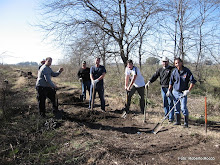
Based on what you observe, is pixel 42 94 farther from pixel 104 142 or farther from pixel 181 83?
pixel 181 83

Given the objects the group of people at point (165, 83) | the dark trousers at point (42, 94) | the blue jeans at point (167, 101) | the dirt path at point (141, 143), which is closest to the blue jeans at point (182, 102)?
the group of people at point (165, 83)

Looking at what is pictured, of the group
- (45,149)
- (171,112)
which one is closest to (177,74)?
(171,112)

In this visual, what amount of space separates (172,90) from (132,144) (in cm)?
205

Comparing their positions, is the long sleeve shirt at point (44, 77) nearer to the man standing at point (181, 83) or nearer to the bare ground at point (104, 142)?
the bare ground at point (104, 142)

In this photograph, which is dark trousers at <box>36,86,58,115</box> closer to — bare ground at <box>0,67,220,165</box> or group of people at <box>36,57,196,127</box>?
group of people at <box>36,57,196,127</box>

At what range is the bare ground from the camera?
2838 millimetres

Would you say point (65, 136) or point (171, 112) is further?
point (171, 112)

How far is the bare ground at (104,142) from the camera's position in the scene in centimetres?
284

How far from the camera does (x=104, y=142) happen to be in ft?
11.2

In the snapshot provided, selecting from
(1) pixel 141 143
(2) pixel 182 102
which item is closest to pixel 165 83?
(2) pixel 182 102

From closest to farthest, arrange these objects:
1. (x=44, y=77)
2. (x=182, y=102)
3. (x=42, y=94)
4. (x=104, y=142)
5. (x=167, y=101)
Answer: (x=104, y=142)
(x=182, y=102)
(x=44, y=77)
(x=42, y=94)
(x=167, y=101)

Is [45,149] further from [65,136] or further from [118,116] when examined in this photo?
[118,116]

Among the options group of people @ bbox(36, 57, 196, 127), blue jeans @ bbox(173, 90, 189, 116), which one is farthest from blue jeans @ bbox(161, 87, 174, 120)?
blue jeans @ bbox(173, 90, 189, 116)

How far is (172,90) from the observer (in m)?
4.58
